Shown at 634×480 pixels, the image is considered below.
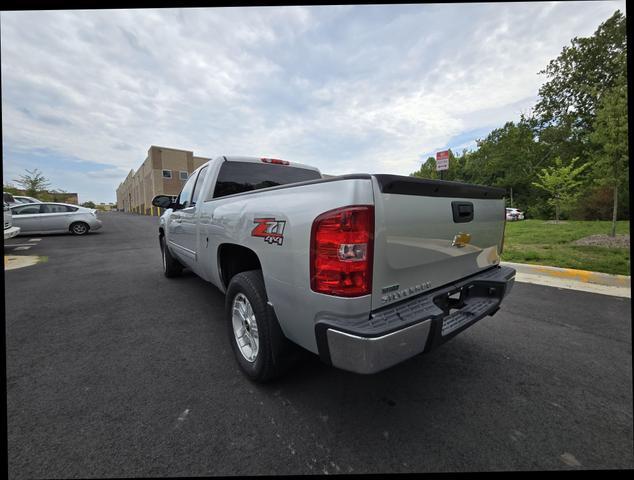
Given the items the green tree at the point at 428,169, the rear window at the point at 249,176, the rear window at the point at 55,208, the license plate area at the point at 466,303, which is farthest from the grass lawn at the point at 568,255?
the green tree at the point at 428,169

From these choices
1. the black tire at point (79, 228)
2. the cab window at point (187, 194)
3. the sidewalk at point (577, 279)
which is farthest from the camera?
the black tire at point (79, 228)

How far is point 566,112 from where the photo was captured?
2609cm

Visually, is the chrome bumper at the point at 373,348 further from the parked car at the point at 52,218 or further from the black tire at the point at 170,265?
the parked car at the point at 52,218

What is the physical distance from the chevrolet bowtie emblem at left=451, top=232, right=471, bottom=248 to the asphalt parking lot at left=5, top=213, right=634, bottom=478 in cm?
114

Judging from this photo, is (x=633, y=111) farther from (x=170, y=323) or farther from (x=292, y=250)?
(x=170, y=323)

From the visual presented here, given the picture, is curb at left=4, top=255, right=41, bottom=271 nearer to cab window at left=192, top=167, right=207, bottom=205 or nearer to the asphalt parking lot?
the asphalt parking lot

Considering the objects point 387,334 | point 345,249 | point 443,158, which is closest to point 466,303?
point 387,334

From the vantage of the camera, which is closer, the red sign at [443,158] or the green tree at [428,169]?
the red sign at [443,158]

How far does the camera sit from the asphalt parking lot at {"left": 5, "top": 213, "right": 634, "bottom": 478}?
5.24 feet

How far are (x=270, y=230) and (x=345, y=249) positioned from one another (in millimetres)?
646

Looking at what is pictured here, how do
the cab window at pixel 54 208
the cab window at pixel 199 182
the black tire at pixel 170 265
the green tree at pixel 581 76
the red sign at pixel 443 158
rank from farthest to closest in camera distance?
the green tree at pixel 581 76, the cab window at pixel 54 208, the red sign at pixel 443 158, the black tire at pixel 170 265, the cab window at pixel 199 182

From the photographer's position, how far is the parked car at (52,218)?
11688mm

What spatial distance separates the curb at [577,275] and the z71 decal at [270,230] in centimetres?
598

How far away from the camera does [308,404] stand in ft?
6.65
